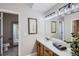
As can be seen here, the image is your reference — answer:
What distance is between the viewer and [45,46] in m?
2.00

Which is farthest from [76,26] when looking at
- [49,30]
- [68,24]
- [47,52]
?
[47,52]

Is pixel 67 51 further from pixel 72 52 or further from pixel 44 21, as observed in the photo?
pixel 44 21

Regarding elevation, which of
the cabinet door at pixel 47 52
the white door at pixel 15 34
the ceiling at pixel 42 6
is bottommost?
the cabinet door at pixel 47 52

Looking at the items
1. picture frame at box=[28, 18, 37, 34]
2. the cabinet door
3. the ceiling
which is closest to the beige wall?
picture frame at box=[28, 18, 37, 34]

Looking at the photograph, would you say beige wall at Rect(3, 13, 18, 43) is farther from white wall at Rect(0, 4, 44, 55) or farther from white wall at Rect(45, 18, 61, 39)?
white wall at Rect(45, 18, 61, 39)

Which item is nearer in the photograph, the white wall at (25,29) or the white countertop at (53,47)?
the white countertop at (53,47)

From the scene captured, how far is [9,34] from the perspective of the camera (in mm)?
1919

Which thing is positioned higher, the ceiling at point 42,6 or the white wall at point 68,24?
the ceiling at point 42,6

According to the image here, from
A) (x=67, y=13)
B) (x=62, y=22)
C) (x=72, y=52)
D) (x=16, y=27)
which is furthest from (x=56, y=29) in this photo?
(x=16, y=27)

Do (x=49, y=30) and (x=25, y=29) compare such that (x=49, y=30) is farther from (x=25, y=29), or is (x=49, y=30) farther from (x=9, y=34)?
(x=9, y=34)

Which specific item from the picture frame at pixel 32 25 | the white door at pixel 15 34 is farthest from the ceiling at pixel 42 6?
the white door at pixel 15 34

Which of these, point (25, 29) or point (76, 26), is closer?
point (76, 26)

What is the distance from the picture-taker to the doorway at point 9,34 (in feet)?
6.23

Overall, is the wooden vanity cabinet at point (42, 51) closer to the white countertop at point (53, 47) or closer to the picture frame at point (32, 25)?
the white countertop at point (53, 47)
